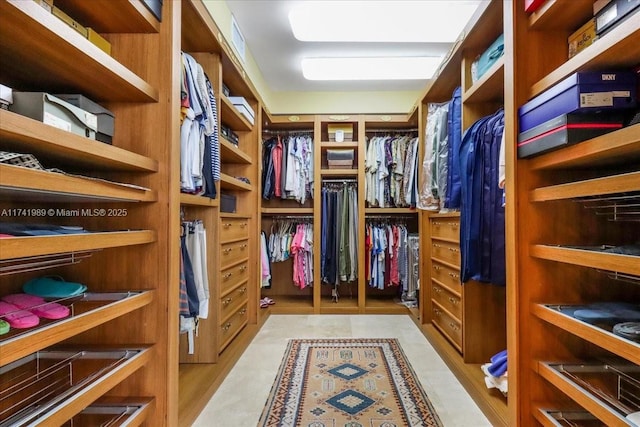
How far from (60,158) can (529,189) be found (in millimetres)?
1726

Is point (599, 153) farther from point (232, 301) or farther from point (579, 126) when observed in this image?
point (232, 301)

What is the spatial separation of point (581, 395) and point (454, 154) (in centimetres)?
155

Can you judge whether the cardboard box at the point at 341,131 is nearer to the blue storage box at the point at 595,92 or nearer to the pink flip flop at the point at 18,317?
the blue storage box at the point at 595,92

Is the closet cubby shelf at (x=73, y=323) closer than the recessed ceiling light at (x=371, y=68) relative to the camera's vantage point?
Yes

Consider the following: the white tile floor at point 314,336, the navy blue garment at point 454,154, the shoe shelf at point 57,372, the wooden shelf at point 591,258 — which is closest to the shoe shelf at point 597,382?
the wooden shelf at point 591,258

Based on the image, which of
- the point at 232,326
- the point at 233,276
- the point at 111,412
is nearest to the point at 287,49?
the point at 233,276

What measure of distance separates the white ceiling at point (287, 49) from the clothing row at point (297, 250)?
63.6 inches

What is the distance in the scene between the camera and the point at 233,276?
253 cm

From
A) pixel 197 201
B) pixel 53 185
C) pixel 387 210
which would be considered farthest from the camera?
pixel 387 210

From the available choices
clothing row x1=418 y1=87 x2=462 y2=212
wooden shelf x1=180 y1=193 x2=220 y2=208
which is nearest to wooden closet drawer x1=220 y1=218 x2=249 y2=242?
wooden shelf x1=180 y1=193 x2=220 y2=208

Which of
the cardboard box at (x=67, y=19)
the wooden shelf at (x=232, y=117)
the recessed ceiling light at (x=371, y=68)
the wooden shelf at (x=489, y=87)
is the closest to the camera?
the cardboard box at (x=67, y=19)

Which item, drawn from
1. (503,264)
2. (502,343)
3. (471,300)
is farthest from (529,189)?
(502,343)

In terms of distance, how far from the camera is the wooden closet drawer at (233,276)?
230 cm

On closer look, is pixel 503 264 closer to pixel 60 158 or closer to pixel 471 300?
pixel 471 300
